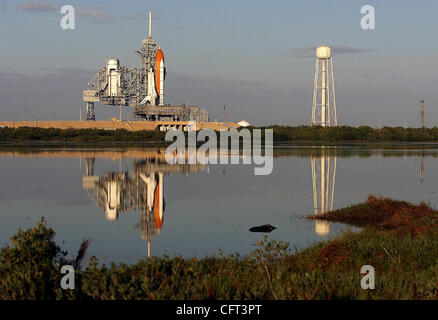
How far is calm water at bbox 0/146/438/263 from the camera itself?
70.7ft

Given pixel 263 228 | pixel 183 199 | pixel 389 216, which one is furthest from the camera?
pixel 183 199

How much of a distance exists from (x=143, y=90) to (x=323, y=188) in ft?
411

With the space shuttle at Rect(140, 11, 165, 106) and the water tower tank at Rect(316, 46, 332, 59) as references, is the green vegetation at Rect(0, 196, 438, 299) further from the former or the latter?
the space shuttle at Rect(140, 11, 165, 106)

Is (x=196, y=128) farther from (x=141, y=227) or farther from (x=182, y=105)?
(x=141, y=227)

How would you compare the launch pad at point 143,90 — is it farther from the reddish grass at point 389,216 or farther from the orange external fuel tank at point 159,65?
the reddish grass at point 389,216

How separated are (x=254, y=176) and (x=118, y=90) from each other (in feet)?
371

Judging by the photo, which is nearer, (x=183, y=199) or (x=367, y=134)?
(x=183, y=199)

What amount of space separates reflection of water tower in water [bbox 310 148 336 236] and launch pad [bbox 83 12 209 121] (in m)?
92.7

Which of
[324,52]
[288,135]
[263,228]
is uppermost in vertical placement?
[324,52]

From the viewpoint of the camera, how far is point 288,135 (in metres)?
139

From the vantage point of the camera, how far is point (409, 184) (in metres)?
42.1

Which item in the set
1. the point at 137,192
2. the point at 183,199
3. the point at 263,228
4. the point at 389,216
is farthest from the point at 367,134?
the point at 263,228

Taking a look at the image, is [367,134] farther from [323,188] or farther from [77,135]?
[323,188]

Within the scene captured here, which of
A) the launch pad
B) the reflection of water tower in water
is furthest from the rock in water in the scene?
the launch pad
